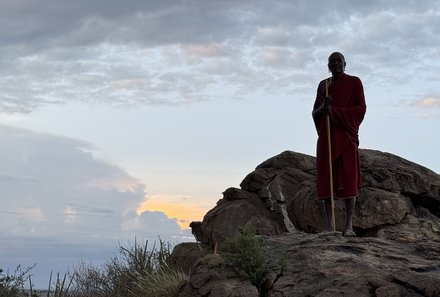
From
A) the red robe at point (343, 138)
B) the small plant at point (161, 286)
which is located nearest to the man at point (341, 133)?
the red robe at point (343, 138)

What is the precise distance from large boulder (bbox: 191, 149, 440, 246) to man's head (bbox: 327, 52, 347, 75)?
3.19m

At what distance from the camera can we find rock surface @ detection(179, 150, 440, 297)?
8.22 metres

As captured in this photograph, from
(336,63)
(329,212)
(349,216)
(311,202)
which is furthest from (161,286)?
(336,63)

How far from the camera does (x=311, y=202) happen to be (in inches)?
527

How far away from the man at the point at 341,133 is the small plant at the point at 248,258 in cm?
211

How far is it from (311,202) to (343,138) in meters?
2.85

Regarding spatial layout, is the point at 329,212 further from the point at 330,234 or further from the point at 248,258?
the point at 248,258

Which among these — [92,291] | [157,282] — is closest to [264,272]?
[157,282]

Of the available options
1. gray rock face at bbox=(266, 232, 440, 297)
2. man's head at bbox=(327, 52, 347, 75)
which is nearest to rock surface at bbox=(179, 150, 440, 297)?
gray rock face at bbox=(266, 232, 440, 297)

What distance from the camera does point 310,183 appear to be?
46.6ft

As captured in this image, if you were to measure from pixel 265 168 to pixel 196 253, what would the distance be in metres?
2.58

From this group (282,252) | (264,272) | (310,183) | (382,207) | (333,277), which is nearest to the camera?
(333,277)

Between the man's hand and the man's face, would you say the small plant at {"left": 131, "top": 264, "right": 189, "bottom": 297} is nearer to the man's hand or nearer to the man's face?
the man's hand

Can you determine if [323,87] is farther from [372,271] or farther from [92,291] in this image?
[92,291]
